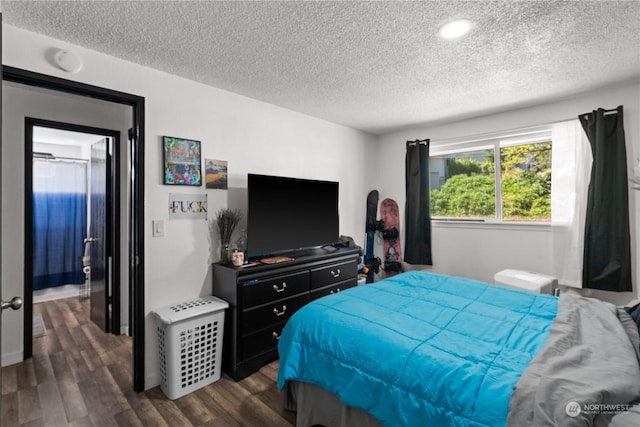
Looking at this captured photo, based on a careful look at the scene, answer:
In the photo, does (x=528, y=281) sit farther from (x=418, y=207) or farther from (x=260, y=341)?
(x=260, y=341)


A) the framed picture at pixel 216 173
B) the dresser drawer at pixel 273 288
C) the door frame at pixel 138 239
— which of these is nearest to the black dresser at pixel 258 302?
the dresser drawer at pixel 273 288

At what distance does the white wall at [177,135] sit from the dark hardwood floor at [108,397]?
A: 10.1 inches

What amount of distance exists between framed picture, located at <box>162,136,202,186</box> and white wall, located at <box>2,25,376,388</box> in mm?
52

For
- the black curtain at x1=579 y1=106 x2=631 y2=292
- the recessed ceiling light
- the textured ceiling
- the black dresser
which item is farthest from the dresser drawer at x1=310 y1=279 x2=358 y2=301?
the recessed ceiling light

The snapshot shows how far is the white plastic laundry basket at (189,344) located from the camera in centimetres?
230

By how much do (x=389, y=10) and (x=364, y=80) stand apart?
3.10 ft

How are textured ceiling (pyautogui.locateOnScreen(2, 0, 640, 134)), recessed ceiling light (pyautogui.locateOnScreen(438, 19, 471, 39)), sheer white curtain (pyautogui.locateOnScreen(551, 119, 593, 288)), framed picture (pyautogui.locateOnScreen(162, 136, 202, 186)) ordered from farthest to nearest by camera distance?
sheer white curtain (pyautogui.locateOnScreen(551, 119, 593, 288)), framed picture (pyautogui.locateOnScreen(162, 136, 202, 186)), recessed ceiling light (pyautogui.locateOnScreen(438, 19, 471, 39)), textured ceiling (pyautogui.locateOnScreen(2, 0, 640, 134))

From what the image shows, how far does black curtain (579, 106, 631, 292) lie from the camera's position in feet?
9.26

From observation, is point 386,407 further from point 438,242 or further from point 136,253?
point 438,242

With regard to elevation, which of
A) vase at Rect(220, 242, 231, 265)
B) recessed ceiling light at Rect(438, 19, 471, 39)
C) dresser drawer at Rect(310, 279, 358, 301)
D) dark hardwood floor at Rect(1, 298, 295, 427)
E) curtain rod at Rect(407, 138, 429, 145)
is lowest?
dark hardwood floor at Rect(1, 298, 295, 427)

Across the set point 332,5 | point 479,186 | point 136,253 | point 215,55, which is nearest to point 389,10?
point 332,5

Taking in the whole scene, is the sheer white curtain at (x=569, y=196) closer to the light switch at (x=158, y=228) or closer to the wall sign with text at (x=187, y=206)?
the wall sign with text at (x=187, y=206)

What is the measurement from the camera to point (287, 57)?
91.1 inches

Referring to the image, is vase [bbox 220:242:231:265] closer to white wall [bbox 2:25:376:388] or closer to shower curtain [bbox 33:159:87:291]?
white wall [bbox 2:25:376:388]
